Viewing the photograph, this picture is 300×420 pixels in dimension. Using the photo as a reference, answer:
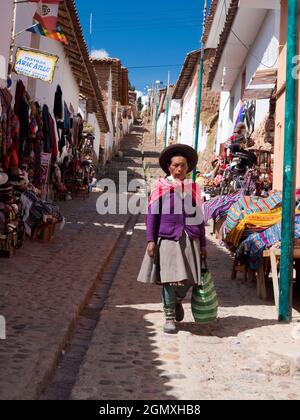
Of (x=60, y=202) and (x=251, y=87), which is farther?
(x=60, y=202)

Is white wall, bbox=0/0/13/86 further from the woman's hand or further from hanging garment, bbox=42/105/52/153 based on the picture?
the woman's hand

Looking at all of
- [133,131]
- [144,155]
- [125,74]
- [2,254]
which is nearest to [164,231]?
[2,254]

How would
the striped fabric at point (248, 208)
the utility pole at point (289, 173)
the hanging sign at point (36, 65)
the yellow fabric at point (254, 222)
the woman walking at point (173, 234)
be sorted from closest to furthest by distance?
the woman walking at point (173, 234) → the utility pole at point (289, 173) → the yellow fabric at point (254, 222) → the striped fabric at point (248, 208) → the hanging sign at point (36, 65)

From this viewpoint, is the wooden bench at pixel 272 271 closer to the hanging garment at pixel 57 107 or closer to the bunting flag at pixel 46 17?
the bunting flag at pixel 46 17

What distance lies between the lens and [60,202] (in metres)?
16.5

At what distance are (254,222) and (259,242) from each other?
64 centimetres

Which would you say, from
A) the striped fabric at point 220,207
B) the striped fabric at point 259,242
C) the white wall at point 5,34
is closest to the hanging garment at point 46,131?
the white wall at point 5,34

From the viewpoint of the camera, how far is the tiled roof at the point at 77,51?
13.1 metres

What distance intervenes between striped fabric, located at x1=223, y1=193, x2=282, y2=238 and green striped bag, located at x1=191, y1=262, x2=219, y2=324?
7.75 feet

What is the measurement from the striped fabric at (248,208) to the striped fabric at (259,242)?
0.79m

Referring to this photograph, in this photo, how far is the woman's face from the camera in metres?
4.95

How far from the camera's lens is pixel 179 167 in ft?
16.2

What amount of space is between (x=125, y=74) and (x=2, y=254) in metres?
26.9
